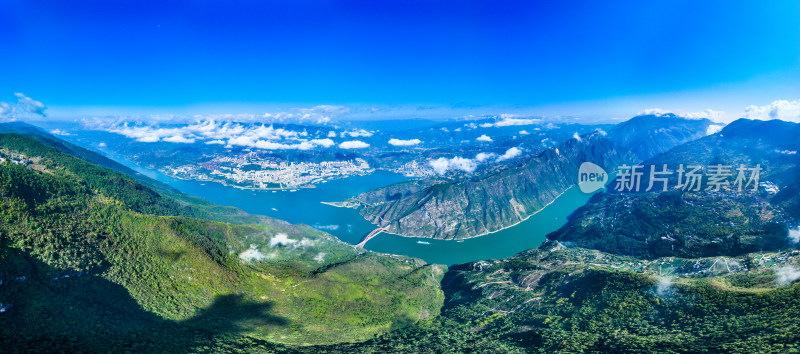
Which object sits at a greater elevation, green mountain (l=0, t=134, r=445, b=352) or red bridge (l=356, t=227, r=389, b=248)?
green mountain (l=0, t=134, r=445, b=352)

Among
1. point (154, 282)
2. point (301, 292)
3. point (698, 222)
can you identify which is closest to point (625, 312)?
point (301, 292)

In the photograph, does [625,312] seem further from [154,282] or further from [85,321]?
[85,321]

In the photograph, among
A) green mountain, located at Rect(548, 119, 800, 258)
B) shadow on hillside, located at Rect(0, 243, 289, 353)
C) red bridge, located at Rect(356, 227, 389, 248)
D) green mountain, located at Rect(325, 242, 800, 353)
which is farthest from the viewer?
red bridge, located at Rect(356, 227, 389, 248)

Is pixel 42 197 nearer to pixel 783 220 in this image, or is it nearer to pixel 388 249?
pixel 388 249

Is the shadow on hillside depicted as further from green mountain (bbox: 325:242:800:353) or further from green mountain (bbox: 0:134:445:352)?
green mountain (bbox: 325:242:800:353)

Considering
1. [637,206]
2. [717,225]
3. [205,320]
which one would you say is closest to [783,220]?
[717,225]

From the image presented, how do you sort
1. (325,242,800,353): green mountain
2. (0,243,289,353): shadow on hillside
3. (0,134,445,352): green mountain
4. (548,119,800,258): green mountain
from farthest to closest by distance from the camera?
(548,119,800,258): green mountain → (325,242,800,353): green mountain → (0,134,445,352): green mountain → (0,243,289,353): shadow on hillside

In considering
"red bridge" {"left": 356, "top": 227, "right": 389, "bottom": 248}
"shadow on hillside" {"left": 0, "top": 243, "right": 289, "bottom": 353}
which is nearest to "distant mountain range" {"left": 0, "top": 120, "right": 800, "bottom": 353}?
"shadow on hillside" {"left": 0, "top": 243, "right": 289, "bottom": 353}
